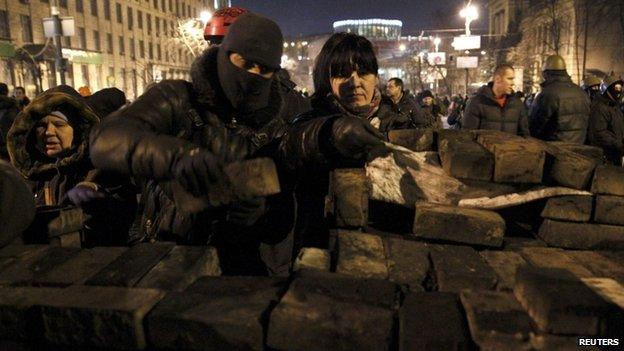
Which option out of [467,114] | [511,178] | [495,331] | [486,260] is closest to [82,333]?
[495,331]

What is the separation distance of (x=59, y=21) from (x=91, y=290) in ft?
62.4

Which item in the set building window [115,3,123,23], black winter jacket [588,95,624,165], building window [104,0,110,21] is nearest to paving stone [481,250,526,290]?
black winter jacket [588,95,624,165]

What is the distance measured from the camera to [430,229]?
→ 2754 millimetres

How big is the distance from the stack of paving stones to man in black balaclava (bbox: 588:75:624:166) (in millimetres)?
5787

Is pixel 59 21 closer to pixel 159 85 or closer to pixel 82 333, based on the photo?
pixel 159 85

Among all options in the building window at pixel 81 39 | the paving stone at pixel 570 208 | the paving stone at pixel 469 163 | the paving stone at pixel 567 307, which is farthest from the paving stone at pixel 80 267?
the building window at pixel 81 39

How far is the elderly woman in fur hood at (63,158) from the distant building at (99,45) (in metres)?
25.1

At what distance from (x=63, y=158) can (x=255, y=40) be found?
2300mm

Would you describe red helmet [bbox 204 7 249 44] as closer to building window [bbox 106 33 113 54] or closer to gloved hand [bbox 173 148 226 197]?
gloved hand [bbox 173 148 226 197]

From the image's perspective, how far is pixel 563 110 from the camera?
22.1ft

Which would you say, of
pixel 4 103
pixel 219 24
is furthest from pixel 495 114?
pixel 4 103

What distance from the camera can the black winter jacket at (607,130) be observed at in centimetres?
773

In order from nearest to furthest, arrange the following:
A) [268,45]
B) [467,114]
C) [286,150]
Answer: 1. [286,150]
2. [268,45]
3. [467,114]

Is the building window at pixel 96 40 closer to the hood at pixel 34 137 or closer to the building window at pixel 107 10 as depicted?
the building window at pixel 107 10
